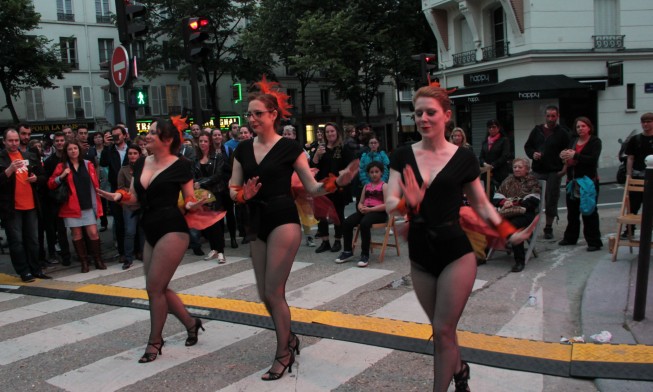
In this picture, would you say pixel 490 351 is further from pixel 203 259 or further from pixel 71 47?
pixel 71 47

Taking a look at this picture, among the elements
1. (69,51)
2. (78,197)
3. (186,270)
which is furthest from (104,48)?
(186,270)

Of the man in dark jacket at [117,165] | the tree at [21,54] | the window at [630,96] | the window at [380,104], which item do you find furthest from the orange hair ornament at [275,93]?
the window at [380,104]

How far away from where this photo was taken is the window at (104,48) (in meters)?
41.0

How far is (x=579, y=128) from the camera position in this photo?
818cm

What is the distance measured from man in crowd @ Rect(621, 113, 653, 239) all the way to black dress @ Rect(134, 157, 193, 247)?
6186 millimetres

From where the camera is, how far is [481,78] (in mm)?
25281

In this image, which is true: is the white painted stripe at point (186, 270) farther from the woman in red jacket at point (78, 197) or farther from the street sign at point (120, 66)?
the street sign at point (120, 66)

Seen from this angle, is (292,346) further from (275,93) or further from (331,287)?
(331,287)

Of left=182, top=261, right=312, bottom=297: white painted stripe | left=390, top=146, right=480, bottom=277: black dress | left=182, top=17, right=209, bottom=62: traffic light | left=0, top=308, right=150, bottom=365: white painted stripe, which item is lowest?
left=182, top=261, right=312, bottom=297: white painted stripe

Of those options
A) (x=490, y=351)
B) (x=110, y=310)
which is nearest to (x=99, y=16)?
(x=110, y=310)

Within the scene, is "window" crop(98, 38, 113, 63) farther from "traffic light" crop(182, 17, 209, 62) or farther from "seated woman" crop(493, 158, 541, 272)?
"seated woman" crop(493, 158, 541, 272)

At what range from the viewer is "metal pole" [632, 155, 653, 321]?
4895 mm

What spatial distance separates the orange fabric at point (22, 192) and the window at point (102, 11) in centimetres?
3649

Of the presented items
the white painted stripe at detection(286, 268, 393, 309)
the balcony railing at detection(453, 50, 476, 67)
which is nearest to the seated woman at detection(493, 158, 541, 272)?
the white painted stripe at detection(286, 268, 393, 309)
